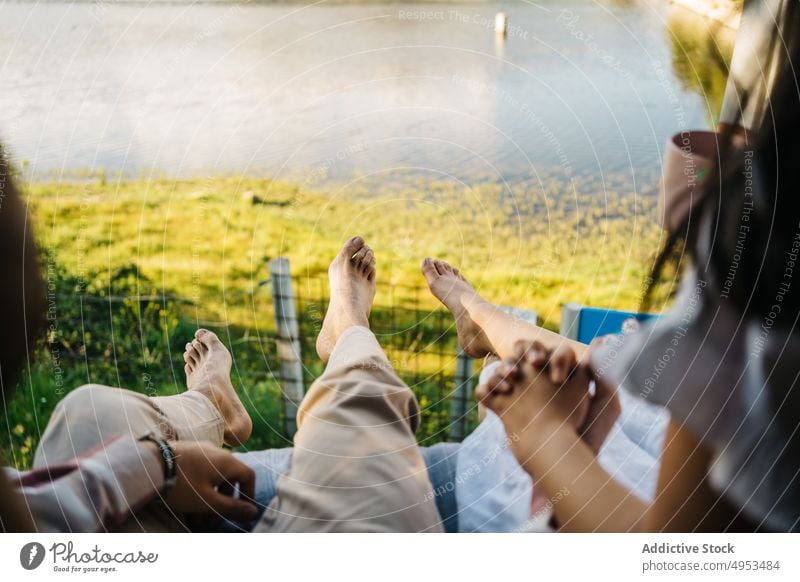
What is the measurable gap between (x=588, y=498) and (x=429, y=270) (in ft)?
1.31

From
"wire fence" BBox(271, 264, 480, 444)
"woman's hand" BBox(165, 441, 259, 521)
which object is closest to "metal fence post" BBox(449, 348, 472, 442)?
"wire fence" BBox(271, 264, 480, 444)

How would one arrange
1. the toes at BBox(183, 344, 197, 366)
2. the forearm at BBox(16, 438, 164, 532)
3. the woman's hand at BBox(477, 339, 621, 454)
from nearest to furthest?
the forearm at BBox(16, 438, 164, 532), the woman's hand at BBox(477, 339, 621, 454), the toes at BBox(183, 344, 197, 366)

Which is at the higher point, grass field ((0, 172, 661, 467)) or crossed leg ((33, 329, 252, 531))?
grass field ((0, 172, 661, 467))

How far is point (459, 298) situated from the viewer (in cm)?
91

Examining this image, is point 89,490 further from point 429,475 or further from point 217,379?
point 429,475

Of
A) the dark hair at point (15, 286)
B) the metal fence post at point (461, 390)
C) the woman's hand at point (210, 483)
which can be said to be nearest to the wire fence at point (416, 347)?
the metal fence post at point (461, 390)

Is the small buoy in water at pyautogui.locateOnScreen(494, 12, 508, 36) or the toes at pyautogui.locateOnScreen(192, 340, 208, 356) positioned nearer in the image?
the small buoy in water at pyautogui.locateOnScreen(494, 12, 508, 36)

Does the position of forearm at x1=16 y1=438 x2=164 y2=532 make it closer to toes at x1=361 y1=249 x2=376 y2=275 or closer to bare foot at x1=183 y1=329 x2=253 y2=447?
bare foot at x1=183 y1=329 x2=253 y2=447

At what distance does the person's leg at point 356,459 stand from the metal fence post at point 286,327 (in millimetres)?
166

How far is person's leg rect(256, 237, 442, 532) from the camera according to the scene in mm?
671

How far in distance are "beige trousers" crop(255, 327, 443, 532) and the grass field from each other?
0.16 meters

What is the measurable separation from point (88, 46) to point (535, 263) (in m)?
0.61

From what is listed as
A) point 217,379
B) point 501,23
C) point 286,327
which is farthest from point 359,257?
point 501,23
